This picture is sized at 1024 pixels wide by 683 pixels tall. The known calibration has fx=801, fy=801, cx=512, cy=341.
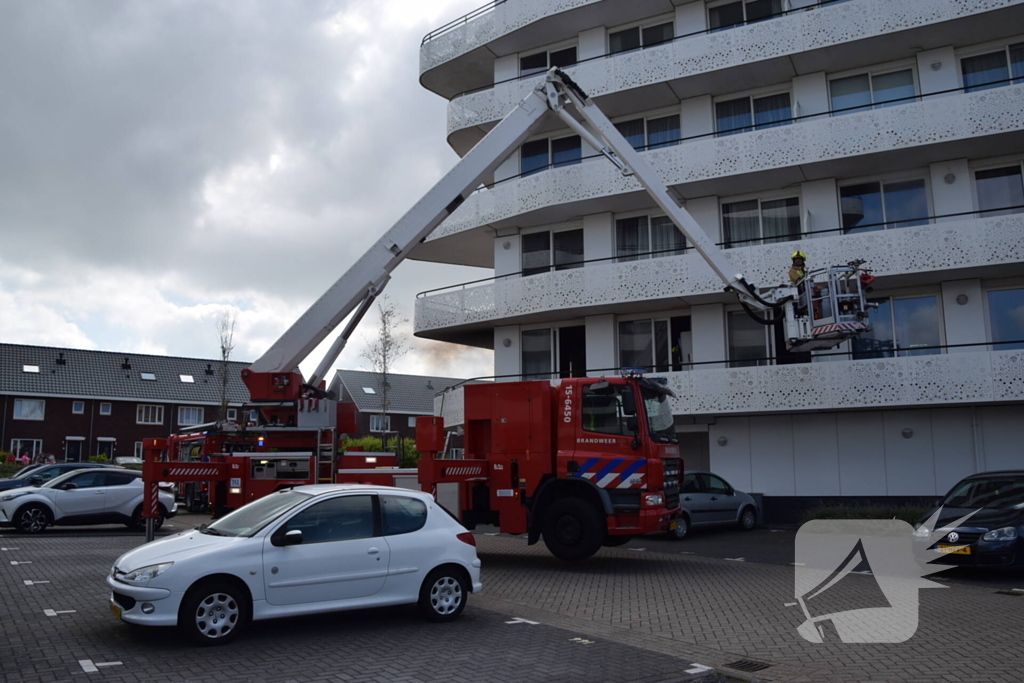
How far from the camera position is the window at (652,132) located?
23.3m

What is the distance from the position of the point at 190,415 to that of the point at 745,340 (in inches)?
1762

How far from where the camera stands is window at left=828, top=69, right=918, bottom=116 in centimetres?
2078

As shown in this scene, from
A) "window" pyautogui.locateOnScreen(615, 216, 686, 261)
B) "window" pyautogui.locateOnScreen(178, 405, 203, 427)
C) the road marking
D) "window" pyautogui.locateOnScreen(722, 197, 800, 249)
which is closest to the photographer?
A: the road marking

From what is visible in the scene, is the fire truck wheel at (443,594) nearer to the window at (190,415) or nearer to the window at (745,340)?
the window at (745,340)

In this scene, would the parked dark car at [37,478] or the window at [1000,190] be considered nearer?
the window at [1000,190]

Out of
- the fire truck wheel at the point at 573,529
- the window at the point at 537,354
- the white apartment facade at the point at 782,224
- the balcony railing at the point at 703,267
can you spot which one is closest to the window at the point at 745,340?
the white apartment facade at the point at 782,224

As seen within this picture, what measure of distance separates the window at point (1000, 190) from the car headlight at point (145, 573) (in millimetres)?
19776

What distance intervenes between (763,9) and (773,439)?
12.0 meters

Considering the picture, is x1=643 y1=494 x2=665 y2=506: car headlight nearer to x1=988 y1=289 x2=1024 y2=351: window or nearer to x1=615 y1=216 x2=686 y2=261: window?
x1=615 y1=216 x2=686 y2=261: window

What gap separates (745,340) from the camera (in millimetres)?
21531

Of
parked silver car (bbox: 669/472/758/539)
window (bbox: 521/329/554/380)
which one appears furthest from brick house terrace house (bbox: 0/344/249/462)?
parked silver car (bbox: 669/472/758/539)

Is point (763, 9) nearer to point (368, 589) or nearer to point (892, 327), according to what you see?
point (892, 327)

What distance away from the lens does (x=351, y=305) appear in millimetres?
14531

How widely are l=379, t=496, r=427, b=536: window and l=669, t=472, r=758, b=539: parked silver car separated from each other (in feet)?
30.1
